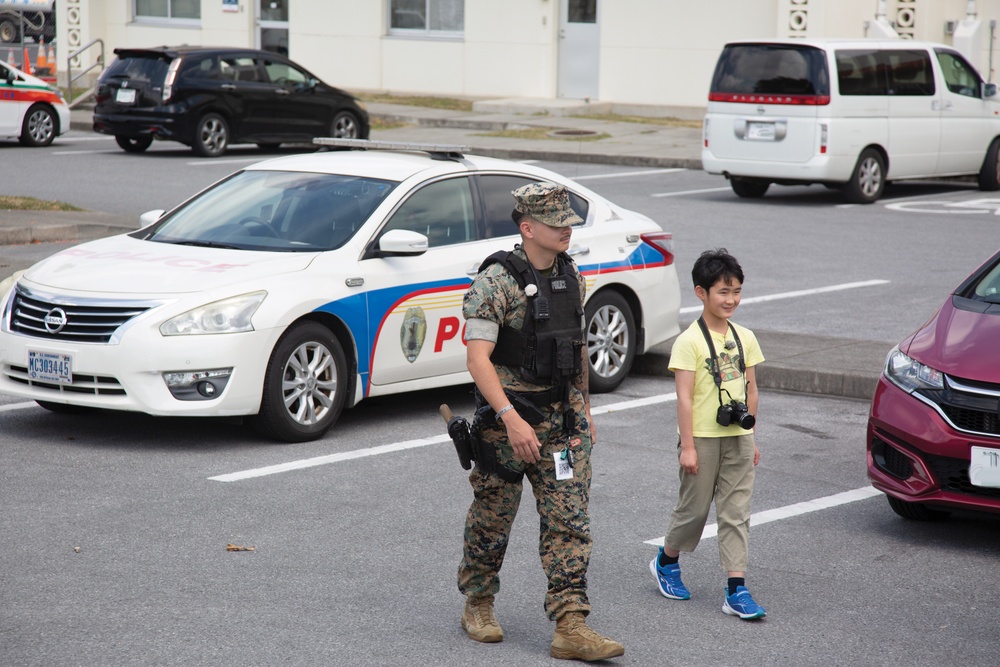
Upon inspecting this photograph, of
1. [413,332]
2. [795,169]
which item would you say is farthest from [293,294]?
[795,169]

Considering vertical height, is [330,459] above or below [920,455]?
below

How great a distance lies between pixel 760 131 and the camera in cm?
1842

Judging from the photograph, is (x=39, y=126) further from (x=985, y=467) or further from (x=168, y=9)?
(x=985, y=467)

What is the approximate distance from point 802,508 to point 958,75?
47.9 ft

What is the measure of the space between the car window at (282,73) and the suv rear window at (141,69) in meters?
1.91

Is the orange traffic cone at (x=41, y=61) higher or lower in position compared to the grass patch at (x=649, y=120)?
higher

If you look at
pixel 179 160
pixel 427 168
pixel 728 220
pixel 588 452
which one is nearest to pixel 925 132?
pixel 728 220

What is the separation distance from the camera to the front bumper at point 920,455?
5.96 meters

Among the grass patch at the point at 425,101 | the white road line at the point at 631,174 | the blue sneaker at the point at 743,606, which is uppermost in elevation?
the grass patch at the point at 425,101

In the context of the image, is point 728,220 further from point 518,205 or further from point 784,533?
point 518,205

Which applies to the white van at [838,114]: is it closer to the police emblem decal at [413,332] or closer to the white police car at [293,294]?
the white police car at [293,294]

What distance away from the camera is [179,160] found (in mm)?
22781

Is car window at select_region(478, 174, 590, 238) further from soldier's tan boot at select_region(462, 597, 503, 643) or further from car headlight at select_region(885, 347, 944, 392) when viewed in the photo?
soldier's tan boot at select_region(462, 597, 503, 643)

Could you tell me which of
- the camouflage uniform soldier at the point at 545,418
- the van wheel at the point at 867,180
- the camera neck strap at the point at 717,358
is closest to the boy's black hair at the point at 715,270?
the camera neck strap at the point at 717,358
